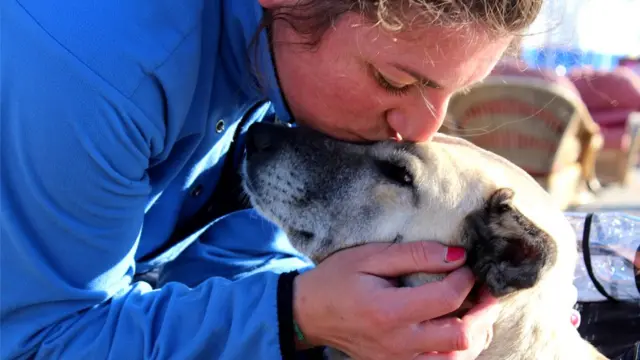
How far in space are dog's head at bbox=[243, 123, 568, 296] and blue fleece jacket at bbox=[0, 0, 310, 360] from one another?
14 cm

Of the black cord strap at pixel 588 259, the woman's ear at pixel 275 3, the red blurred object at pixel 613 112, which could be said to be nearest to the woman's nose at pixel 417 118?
the woman's ear at pixel 275 3

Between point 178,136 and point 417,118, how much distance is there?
648 mm

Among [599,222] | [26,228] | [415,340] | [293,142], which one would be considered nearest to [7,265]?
[26,228]

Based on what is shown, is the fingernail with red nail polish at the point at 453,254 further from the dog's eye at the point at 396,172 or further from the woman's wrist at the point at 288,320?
the woman's wrist at the point at 288,320

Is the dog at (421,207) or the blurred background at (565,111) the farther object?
the blurred background at (565,111)

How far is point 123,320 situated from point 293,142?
0.64 meters

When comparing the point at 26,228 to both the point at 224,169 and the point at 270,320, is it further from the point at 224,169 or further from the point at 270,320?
the point at 224,169

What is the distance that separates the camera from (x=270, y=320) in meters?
1.80

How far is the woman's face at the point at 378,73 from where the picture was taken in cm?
176

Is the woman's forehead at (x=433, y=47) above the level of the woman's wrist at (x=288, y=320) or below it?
above

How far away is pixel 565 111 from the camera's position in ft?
20.5

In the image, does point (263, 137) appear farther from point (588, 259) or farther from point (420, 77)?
point (588, 259)

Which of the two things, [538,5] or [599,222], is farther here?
[599,222]

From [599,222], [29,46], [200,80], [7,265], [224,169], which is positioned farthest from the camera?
[599,222]
